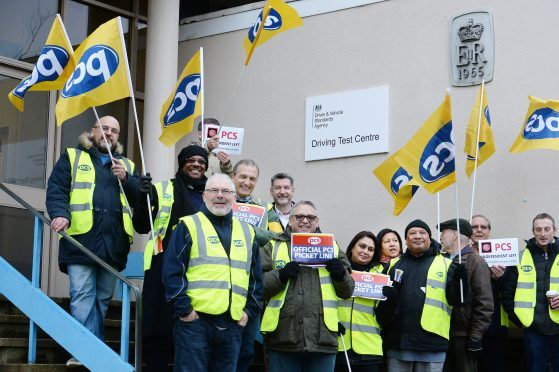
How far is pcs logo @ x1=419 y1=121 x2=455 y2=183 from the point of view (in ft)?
30.3

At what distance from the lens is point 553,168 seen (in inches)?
→ 419

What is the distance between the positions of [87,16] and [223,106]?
6.76ft

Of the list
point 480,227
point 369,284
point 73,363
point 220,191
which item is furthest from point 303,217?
point 480,227

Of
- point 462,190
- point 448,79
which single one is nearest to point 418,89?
point 448,79

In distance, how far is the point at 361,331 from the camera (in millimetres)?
8602

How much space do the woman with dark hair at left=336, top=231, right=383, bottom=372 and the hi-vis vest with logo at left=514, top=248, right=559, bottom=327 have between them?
1465 millimetres

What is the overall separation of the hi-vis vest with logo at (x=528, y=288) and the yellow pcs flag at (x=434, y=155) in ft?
3.48

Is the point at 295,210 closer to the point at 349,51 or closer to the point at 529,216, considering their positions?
the point at 529,216

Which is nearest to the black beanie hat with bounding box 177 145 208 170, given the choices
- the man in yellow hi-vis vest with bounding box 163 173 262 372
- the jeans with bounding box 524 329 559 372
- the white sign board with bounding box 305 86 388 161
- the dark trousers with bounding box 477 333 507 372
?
the man in yellow hi-vis vest with bounding box 163 173 262 372

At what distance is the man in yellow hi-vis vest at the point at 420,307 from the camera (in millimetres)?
8539

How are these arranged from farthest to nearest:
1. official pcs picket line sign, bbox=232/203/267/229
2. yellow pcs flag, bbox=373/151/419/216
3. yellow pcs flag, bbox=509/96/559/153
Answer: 1. yellow pcs flag, bbox=373/151/419/216
2. yellow pcs flag, bbox=509/96/559/153
3. official pcs picket line sign, bbox=232/203/267/229

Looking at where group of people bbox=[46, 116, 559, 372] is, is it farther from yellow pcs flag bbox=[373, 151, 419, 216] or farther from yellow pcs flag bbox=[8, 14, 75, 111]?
yellow pcs flag bbox=[373, 151, 419, 216]

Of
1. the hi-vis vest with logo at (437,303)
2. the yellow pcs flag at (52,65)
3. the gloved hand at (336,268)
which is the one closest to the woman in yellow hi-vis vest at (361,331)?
the hi-vis vest with logo at (437,303)

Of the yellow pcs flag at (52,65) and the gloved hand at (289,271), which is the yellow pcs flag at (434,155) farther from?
the yellow pcs flag at (52,65)
